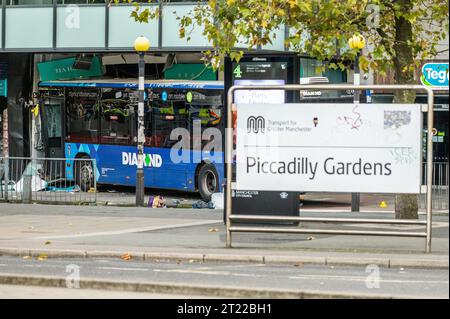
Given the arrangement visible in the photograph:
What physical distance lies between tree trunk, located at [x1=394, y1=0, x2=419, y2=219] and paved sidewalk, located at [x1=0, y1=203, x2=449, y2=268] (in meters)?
0.81

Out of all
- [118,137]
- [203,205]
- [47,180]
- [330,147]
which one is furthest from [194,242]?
[118,137]

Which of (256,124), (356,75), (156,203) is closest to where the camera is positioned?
(256,124)

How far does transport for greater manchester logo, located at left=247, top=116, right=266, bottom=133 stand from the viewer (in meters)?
14.2

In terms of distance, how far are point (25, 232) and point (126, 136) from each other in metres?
11.4

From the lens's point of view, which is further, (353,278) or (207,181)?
(207,181)

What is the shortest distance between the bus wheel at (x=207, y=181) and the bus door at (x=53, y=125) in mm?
6272

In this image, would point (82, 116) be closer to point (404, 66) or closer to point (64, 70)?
point (64, 70)

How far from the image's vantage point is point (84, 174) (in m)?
26.2

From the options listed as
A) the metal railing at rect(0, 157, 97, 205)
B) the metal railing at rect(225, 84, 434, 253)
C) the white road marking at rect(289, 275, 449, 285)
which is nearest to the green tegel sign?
the metal railing at rect(0, 157, 97, 205)

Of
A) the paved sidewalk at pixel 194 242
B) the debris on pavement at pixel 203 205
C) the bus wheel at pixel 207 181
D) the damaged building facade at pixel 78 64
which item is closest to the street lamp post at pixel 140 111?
the debris on pavement at pixel 203 205

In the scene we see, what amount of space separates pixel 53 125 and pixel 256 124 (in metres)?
18.3

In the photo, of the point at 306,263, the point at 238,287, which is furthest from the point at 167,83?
the point at 238,287

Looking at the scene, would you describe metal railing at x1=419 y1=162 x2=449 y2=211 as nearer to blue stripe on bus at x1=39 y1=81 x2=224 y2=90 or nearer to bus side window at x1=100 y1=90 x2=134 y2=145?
blue stripe on bus at x1=39 y1=81 x2=224 y2=90

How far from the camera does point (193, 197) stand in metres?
28.2
